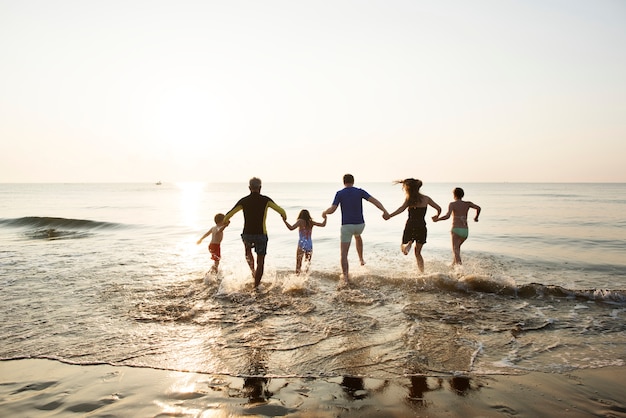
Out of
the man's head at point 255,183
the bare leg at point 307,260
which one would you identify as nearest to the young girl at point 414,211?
the bare leg at point 307,260

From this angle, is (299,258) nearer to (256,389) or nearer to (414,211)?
(414,211)

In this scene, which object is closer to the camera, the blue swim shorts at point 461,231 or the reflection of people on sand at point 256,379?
the reflection of people on sand at point 256,379

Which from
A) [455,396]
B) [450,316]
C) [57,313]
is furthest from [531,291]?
[57,313]

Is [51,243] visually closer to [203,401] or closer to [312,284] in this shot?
[312,284]

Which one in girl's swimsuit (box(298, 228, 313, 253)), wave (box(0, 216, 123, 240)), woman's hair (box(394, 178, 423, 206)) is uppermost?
woman's hair (box(394, 178, 423, 206))

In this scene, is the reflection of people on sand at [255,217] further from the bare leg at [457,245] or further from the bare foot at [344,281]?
the bare leg at [457,245]

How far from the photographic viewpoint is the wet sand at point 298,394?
3.71 metres

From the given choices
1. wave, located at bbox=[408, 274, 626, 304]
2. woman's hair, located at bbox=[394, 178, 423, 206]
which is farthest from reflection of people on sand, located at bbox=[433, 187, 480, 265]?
wave, located at bbox=[408, 274, 626, 304]

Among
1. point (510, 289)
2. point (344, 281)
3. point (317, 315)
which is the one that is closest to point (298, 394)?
point (317, 315)

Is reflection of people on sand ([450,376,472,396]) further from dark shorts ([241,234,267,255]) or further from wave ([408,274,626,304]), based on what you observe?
dark shorts ([241,234,267,255])

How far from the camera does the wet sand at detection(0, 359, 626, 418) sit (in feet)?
12.2

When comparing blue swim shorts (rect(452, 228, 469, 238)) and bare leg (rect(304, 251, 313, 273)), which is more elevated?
blue swim shorts (rect(452, 228, 469, 238))

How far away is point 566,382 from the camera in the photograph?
4.37 m

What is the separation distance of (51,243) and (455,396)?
18610 millimetres
